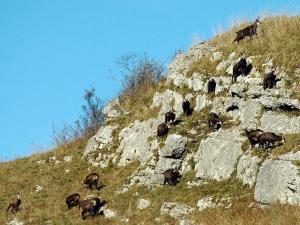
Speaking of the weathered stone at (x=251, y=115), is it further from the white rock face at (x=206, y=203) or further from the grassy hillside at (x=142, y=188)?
the white rock face at (x=206, y=203)

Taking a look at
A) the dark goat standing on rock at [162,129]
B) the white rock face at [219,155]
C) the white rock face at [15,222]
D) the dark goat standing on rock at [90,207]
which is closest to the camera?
the white rock face at [219,155]

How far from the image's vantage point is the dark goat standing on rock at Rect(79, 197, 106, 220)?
28.2m

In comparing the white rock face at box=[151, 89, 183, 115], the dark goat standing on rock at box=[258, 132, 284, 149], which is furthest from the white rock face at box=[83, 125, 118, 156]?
the dark goat standing on rock at box=[258, 132, 284, 149]

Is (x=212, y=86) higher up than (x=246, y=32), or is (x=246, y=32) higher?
(x=246, y=32)

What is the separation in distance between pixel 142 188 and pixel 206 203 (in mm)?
5488

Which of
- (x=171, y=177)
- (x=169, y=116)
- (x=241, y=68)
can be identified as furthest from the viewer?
(x=169, y=116)

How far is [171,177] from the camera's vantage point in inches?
1104

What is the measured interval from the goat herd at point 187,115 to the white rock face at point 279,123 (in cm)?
95

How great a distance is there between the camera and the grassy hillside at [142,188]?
76.0 feet

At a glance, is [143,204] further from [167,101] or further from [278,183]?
[167,101]

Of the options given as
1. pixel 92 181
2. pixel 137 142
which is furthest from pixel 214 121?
pixel 92 181

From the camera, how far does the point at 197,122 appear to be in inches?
1241

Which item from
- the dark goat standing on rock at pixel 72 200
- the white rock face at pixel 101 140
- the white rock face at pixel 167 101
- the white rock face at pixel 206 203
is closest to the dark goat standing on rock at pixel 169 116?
the white rock face at pixel 167 101

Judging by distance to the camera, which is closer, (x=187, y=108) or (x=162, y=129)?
(x=162, y=129)
